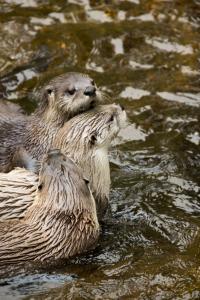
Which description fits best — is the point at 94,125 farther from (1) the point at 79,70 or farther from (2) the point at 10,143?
(1) the point at 79,70

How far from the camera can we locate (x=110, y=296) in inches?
190

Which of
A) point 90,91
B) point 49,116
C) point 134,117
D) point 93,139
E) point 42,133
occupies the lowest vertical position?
point 134,117

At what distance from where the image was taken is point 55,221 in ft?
17.1

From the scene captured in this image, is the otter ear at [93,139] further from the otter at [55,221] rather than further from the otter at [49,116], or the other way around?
the otter at [49,116]

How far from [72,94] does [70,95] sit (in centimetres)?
2

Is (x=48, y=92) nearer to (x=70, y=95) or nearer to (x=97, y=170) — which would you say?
(x=70, y=95)

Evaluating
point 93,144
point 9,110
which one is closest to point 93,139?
point 93,144

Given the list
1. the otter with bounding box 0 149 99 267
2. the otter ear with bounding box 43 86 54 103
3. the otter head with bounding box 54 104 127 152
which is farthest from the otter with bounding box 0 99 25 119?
the otter with bounding box 0 149 99 267

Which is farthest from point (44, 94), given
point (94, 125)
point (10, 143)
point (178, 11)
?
point (178, 11)

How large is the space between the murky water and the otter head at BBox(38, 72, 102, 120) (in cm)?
54

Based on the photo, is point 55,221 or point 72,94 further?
point 72,94

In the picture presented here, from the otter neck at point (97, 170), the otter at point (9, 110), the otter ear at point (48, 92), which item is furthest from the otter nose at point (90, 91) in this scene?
the otter at point (9, 110)

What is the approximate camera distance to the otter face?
6.33 meters

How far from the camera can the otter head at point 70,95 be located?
6.33 metres
